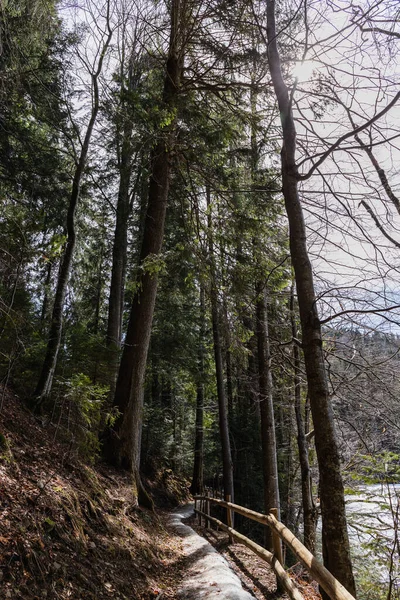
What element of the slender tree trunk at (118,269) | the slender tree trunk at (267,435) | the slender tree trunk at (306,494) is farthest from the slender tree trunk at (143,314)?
the slender tree trunk at (118,269)

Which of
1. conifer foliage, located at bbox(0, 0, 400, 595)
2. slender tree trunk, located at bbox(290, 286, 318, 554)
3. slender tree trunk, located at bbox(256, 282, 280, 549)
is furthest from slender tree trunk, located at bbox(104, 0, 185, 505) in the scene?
slender tree trunk, located at bbox(290, 286, 318, 554)

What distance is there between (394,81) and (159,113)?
4061 millimetres

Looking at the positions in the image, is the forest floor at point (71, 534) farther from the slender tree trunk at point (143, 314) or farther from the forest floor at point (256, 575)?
the slender tree trunk at point (143, 314)

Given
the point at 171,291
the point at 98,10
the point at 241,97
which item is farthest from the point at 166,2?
the point at 171,291

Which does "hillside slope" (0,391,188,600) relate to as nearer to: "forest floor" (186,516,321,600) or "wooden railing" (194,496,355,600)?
"forest floor" (186,516,321,600)

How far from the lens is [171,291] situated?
37.1 ft

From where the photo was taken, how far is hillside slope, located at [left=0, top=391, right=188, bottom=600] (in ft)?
9.43

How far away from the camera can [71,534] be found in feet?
12.3

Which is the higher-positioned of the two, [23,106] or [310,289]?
[23,106]

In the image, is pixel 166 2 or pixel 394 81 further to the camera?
pixel 166 2

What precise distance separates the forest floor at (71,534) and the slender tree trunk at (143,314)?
531mm

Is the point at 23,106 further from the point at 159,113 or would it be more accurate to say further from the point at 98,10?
the point at 159,113

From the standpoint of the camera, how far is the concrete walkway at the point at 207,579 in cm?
426

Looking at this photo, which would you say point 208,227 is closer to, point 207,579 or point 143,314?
point 143,314
